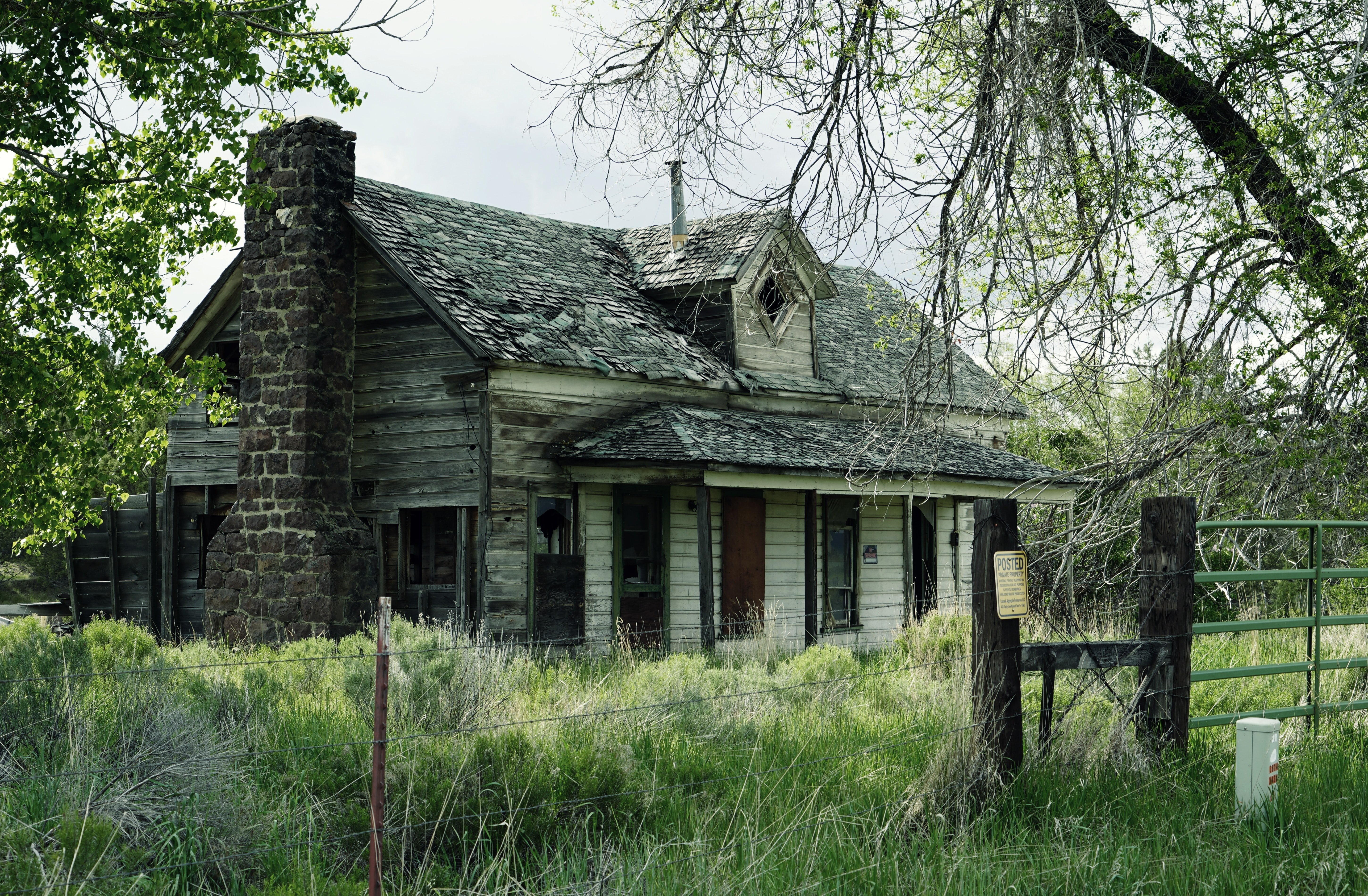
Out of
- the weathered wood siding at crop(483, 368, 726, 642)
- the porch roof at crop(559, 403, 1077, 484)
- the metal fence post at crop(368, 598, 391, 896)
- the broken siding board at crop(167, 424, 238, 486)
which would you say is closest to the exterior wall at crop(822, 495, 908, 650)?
the porch roof at crop(559, 403, 1077, 484)

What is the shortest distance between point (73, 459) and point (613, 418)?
6.60 metres

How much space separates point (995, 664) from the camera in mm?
5820

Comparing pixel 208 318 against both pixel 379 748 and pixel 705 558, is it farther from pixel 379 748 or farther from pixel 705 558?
pixel 379 748

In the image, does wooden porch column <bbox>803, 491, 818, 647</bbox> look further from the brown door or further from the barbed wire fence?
the barbed wire fence

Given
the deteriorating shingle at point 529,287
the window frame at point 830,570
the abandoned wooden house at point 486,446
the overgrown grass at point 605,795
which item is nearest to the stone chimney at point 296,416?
the abandoned wooden house at point 486,446

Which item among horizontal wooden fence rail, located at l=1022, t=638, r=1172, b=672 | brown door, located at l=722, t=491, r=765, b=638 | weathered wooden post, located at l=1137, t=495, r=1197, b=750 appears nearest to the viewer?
horizontal wooden fence rail, located at l=1022, t=638, r=1172, b=672

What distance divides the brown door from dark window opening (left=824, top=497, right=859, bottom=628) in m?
1.79

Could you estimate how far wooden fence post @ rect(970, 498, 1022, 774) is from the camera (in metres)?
5.80

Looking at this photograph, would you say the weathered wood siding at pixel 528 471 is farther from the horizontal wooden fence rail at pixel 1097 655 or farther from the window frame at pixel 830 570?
the horizontal wooden fence rail at pixel 1097 655

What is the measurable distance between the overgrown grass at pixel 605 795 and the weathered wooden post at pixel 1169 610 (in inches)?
7.6

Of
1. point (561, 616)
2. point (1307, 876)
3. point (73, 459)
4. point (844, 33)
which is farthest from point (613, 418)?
point (1307, 876)

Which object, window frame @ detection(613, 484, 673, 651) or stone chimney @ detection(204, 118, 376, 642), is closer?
stone chimney @ detection(204, 118, 376, 642)

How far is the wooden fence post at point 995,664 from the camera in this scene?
228 inches

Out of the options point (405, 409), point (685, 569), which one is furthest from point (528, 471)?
point (685, 569)
